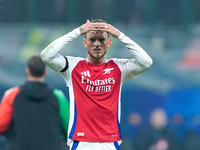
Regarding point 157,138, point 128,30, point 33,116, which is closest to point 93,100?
point 33,116

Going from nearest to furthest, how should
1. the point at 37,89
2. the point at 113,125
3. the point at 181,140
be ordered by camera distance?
1. the point at 37,89
2. the point at 113,125
3. the point at 181,140

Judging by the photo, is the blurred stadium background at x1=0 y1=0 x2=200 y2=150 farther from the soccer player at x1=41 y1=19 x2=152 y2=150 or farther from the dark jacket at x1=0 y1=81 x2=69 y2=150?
the dark jacket at x1=0 y1=81 x2=69 y2=150

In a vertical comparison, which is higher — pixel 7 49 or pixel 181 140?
pixel 7 49

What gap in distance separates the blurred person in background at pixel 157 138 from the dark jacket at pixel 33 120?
6552 mm

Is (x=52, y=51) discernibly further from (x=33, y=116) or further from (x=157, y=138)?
(x=157, y=138)

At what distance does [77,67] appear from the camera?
234 inches

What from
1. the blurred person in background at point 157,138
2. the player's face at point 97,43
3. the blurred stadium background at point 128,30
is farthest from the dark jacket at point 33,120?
the blurred stadium background at point 128,30

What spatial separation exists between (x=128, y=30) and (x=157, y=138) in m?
4.16

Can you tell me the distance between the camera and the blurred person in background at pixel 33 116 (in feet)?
17.6

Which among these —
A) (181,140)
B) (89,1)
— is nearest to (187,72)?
(181,140)

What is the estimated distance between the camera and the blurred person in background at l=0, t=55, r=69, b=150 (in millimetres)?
5363

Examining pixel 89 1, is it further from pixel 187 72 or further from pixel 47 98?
pixel 47 98

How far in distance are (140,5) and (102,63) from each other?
Answer: 372 inches

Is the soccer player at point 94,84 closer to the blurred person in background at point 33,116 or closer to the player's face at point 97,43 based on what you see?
the player's face at point 97,43
